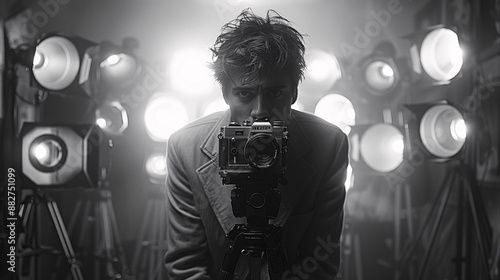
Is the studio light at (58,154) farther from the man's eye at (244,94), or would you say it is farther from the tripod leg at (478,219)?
the tripod leg at (478,219)

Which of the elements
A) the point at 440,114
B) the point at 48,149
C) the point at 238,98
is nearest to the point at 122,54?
the point at 48,149

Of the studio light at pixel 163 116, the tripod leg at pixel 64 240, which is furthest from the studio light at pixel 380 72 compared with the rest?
the tripod leg at pixel 64 240

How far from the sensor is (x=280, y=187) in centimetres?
155

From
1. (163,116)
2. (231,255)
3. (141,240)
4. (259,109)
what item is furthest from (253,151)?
(141,240)

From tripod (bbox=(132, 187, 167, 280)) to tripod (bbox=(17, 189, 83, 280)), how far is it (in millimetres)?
249

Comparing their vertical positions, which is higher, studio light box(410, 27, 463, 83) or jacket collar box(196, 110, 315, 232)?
studio light box(410, 27, 463, 83)

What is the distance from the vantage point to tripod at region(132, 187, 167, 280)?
221 cm

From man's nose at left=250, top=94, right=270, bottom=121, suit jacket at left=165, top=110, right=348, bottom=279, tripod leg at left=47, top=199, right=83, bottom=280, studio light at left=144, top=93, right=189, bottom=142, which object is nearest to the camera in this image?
man's nose at left=250, top=94, right=270, bottom=121

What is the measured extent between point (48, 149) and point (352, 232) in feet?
4.53

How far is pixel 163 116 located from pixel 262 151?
1048 millimetres

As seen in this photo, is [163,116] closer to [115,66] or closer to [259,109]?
[115,66]

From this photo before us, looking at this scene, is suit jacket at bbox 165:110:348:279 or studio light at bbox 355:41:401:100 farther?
studio light at bbox 355:41:401:100

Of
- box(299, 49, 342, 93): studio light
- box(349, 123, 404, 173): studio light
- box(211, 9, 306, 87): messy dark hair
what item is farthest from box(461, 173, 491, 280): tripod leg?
box(211, 9, 306, 87): messy dark hair

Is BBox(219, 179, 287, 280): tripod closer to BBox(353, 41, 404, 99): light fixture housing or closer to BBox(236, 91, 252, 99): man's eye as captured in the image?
BBox(236, 91, 252, 99): man's eye
